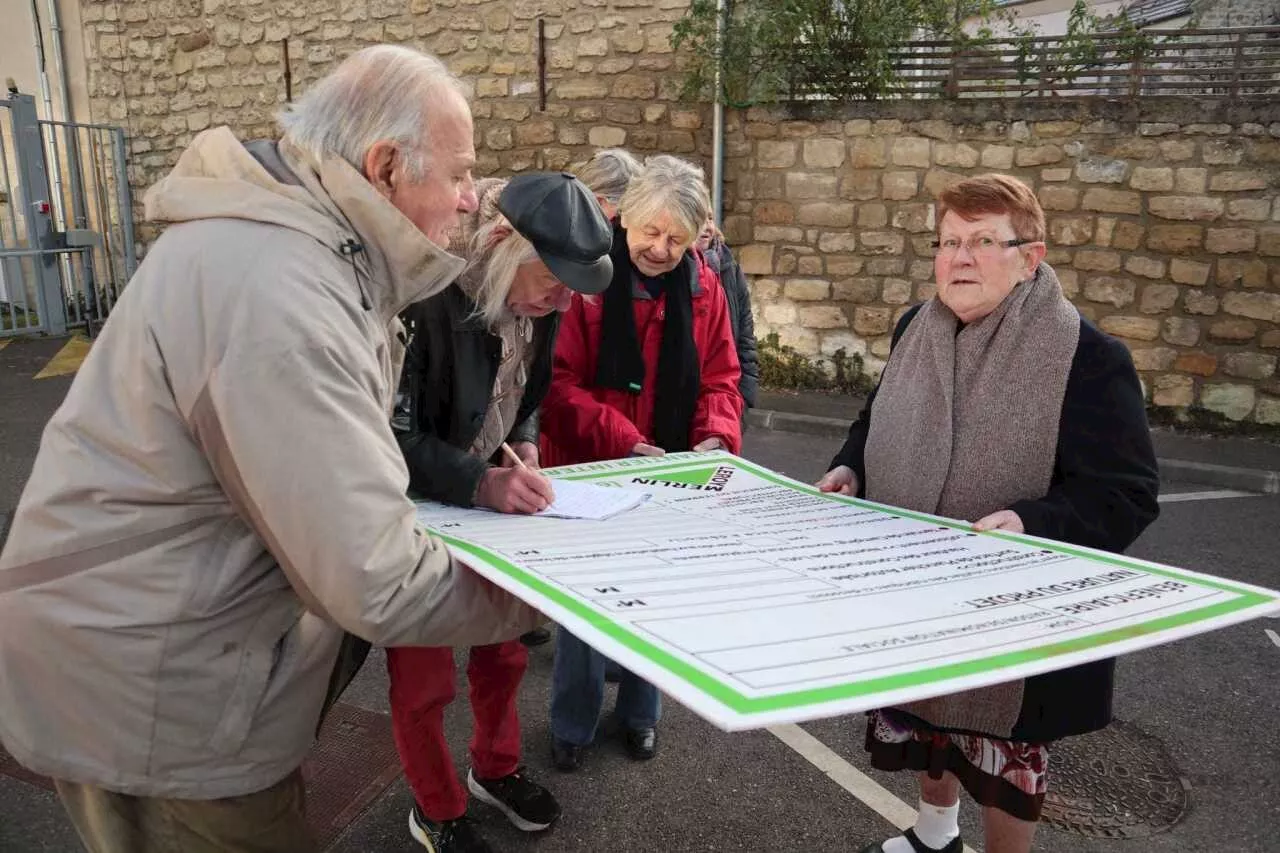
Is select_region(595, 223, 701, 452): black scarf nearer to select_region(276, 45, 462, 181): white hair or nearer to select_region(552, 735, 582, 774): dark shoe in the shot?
select_region(552, 735, 582, 774): dark shoe

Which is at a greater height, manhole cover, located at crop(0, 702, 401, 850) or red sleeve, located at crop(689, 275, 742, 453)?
red sleeve, located at crop(689, 275, 742, 453)

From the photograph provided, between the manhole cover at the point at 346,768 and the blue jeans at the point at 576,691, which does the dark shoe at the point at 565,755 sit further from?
the manhole cover at the point at 346,768

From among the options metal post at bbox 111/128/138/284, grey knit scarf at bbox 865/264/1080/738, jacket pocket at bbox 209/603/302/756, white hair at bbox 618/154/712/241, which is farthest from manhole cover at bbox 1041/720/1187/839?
metal post at bbox 111/128/138/284

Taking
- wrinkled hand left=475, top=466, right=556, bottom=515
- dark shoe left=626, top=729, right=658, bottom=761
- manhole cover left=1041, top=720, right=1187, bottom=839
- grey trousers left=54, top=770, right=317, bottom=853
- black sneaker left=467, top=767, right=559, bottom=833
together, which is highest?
wrinkled hand left=475, top=466, right=556, bottom=515

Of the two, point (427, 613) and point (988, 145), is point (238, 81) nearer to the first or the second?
point (988, 145)

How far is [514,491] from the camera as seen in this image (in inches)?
75.2

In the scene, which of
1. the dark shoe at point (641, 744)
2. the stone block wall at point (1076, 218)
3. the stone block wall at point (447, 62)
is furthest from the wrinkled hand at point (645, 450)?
the stone block wall at point (447, 62)

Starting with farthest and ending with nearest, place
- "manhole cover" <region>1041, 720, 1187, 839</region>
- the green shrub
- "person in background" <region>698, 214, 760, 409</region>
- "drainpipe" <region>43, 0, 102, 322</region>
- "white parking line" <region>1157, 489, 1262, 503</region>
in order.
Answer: "drainpipe" <region>43, 0, 102, 322</region> < the green shrub < "white parking line" <region>1157, 489, 1262, 503</region> < "person in background" <region>698, 214, 760, 409</region> < "manhole cover" <region>1041, 720, 1187, 839</region>

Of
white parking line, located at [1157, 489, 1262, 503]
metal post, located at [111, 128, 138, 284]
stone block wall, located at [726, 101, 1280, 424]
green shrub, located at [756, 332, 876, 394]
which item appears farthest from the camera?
metal post, located at [111, 128, 138, 284]

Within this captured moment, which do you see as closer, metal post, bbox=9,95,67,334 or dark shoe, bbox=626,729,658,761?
dark shoe, bbox=626,729,658,761

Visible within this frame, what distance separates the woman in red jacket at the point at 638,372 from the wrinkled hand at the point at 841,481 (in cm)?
69

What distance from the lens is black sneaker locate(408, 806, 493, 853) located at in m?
2.39

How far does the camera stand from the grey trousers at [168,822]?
1.44m

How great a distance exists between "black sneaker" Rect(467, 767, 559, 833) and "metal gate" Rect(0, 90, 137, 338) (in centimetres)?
858
